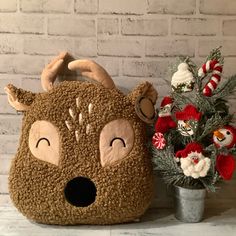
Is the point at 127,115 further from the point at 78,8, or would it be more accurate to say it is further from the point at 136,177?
the point at 78,8

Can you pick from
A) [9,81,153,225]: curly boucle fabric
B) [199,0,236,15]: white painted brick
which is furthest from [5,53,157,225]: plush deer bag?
[199,0,236,15]: white painted brick

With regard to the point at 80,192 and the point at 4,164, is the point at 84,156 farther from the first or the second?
the point at 4,164

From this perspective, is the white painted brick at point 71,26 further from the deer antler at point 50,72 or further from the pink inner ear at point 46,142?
the pink inner ear at point 46,142

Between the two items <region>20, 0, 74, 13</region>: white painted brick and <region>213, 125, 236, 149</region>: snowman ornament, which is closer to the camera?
<region>213, 125, 236, 149</region>: snowman ornament

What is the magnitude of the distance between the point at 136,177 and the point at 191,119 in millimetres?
222

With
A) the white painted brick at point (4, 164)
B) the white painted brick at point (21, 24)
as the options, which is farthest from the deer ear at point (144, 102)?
the white painted brick at point (4, 164)

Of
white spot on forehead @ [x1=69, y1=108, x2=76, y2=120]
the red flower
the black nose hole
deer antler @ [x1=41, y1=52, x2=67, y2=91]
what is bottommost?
the black nose hole

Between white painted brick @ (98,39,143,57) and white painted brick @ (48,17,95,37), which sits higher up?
white painted brick @ (48,17,95,37)

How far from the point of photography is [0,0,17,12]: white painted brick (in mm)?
1280

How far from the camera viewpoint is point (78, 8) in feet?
4.21

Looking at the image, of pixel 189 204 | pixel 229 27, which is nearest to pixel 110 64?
pixel 229 27

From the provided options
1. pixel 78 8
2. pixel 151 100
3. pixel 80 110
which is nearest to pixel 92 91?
pixel 80 110

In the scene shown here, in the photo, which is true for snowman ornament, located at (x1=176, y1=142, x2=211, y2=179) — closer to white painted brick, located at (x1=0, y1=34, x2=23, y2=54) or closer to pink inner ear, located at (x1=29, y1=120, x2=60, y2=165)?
pink inner ear, located at (x1=29, y1=120, x2=60, y2=165)

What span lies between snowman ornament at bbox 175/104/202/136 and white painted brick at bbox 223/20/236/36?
0.30 metres
